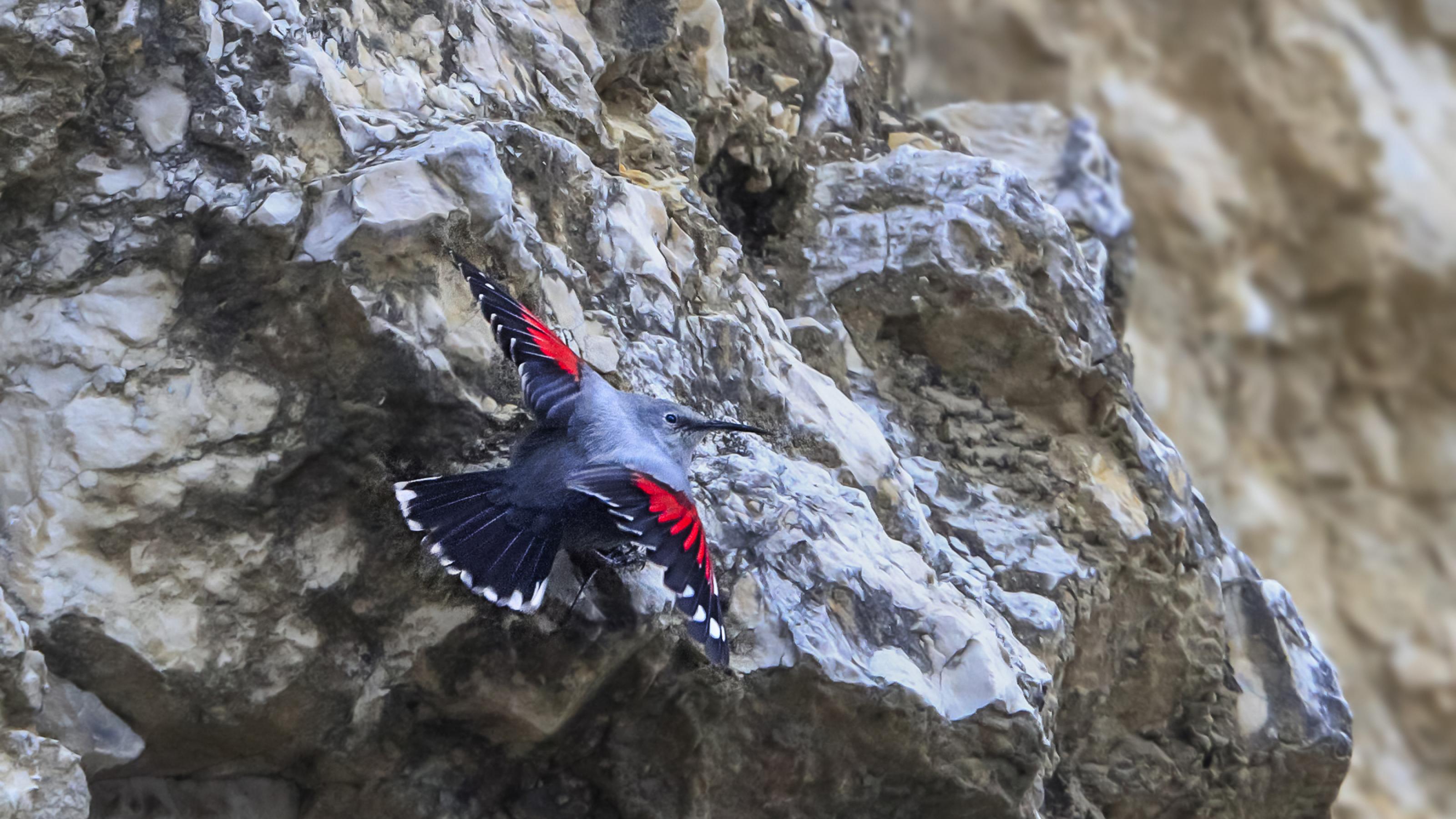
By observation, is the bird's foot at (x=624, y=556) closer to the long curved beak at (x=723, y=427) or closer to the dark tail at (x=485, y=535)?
the dark tail at (x=485, y=535)

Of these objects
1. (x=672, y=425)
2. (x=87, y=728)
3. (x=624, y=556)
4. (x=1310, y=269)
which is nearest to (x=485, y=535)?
(x=624, y=556)

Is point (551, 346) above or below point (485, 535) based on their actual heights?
above

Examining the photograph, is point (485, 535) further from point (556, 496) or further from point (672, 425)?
point (672, 425)

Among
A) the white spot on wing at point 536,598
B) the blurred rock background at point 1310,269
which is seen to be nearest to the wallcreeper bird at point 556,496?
the white spot on wing at point 536,598

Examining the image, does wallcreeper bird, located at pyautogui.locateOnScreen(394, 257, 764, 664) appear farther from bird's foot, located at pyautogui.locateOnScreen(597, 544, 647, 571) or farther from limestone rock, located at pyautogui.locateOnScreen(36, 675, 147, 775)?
limestone rock, located at pyautogui.locateOnScreen(36, 675, 147, 775)

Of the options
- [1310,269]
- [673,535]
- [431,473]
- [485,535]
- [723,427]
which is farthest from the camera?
[1310,269]

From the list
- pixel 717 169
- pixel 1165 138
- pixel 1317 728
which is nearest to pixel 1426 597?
pixel 1165 138

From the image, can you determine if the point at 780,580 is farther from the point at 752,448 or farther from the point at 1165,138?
the point at 1165,138

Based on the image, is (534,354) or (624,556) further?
(624,556)
